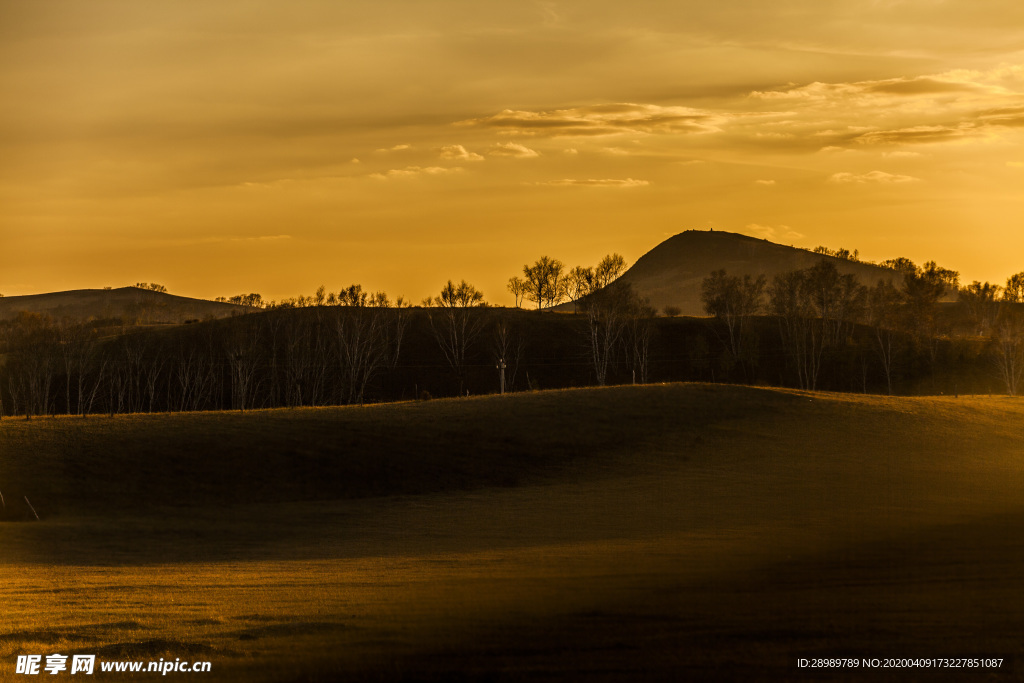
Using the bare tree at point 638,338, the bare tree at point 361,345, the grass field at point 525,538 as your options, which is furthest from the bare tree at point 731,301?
the grass field at point 525,538

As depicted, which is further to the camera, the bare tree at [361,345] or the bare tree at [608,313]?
the bare tree at [608,313]

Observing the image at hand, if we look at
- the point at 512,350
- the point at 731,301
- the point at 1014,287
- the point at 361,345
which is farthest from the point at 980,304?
the point at 361,345

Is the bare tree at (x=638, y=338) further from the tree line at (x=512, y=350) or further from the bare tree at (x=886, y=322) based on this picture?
the bare tree at (x=886, y=322)

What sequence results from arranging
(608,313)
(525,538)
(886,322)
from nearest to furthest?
(525,538), (608,313), (886,322)

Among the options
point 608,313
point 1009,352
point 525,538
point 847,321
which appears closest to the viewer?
point 525,538

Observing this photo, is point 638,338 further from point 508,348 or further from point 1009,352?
point 1009,352

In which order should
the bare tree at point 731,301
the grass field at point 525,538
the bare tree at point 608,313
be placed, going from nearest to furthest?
the grass field at point 525,538 < the bare tree at point 608,313 < the bare tree at point 731,301

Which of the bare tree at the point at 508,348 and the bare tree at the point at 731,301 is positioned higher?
the bare tree at the point at 731,301

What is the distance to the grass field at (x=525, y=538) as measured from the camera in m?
15.9

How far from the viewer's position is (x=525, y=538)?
31.8 meters

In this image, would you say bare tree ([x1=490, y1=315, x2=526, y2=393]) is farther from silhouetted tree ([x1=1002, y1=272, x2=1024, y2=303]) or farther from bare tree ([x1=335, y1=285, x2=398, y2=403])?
silhouetted tree ([x1=1002, y1=272, x2=1024, y2=303])

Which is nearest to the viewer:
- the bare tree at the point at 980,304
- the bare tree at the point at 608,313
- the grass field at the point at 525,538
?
the grass field at the point at 525,538

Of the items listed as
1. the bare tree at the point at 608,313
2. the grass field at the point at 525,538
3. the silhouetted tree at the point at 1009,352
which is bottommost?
the grass field at the point at 525,538

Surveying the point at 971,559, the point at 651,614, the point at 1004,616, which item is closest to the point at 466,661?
the point at 651,614
